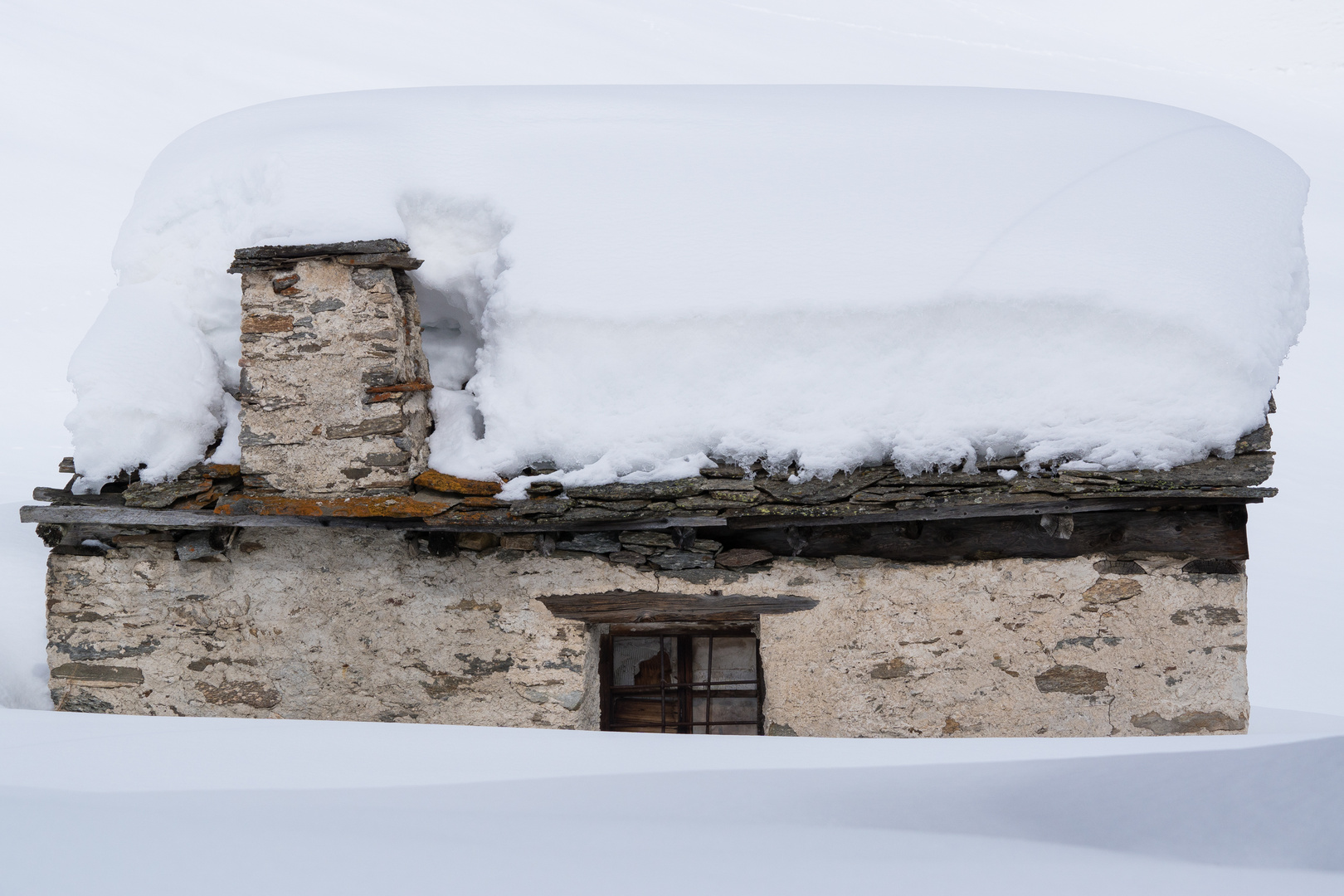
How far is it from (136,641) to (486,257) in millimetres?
2931

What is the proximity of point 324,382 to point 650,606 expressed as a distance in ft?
6.82

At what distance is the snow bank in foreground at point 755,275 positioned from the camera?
4258 millimetres

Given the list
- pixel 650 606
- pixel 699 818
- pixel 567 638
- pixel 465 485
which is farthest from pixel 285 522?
pixel 699 818

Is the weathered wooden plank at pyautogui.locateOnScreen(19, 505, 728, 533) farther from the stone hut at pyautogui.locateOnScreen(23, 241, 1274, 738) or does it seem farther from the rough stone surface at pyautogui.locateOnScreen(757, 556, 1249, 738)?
the rough stone surface at pyautogui.locateOnScreen(757, 556, 1249, 738)

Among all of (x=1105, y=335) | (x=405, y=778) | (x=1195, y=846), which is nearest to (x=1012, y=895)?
(x=1195, y=846)

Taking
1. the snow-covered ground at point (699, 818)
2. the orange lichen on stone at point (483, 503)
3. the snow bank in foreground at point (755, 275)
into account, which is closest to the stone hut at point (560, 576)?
the orange lichen on stone at point (483, 503)

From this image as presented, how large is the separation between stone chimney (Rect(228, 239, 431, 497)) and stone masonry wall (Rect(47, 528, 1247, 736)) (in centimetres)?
47

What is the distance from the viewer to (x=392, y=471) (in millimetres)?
4406

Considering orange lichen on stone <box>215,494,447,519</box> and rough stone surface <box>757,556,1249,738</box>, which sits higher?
orange lichen on stone <box>215,494,447,519</box>

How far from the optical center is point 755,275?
4527 millimetres

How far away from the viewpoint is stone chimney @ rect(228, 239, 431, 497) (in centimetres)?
442

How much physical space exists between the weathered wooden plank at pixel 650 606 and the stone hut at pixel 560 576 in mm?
14

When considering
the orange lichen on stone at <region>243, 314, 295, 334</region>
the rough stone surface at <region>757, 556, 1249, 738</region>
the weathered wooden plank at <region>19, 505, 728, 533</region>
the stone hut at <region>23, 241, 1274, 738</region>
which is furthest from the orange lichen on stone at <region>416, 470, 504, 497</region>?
the rough stone surface at <region>757, 556, 1249, 738</region>

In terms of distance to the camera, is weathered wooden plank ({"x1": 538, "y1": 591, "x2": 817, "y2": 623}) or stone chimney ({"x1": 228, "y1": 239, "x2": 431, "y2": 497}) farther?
weathered wooden plank ({"x1": 538, "y1": 591, "x2": 817, "y2": 623})
